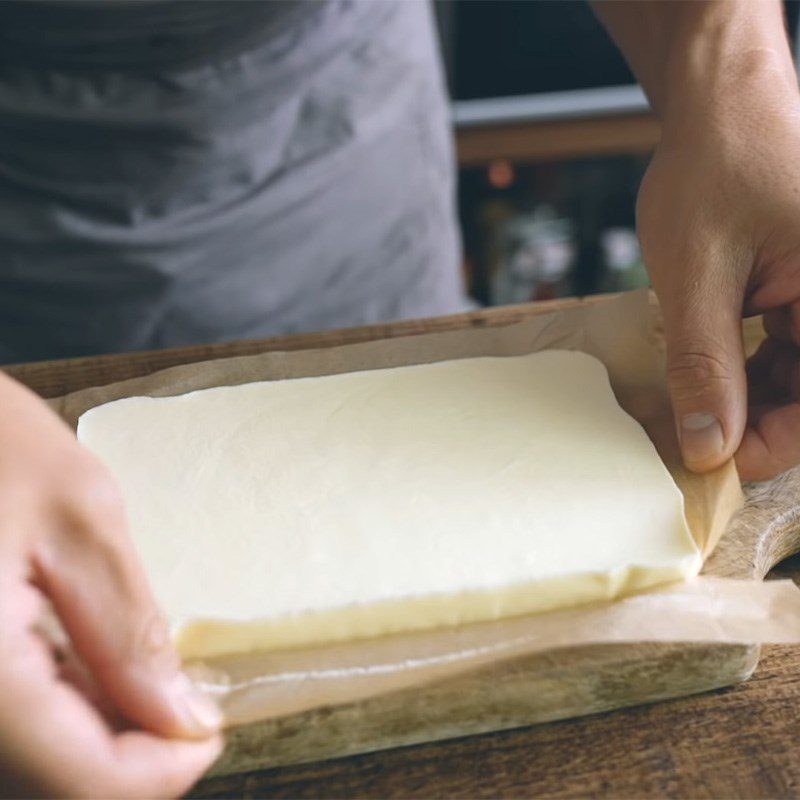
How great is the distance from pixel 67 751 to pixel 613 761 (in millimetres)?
386

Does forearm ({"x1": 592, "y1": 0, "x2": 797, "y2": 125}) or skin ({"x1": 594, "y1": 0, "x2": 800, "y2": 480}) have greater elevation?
forearm ({"x1": 592, "y1": 0, "x2": 797, "y2": 125})

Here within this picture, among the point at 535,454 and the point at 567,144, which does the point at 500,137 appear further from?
the point at 535,454

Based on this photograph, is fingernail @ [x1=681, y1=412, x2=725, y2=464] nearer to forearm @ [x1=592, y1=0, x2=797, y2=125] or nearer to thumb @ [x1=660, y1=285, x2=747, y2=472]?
thumb @ [x1=660, y1=285, x2=747, y2=472]

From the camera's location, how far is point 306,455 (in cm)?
86

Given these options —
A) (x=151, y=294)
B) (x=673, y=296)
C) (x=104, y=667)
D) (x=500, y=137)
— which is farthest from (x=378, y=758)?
(x=500, y=137)

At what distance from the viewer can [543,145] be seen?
215 cm

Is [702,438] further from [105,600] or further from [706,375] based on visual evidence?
[105,600]

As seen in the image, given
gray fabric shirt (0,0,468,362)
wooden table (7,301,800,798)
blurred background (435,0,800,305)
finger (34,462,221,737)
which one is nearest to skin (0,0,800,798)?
finger (34,462,221,737)

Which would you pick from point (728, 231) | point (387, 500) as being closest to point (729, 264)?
point (728, 231)

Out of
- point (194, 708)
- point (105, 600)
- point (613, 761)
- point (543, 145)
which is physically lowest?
point (543, 145)

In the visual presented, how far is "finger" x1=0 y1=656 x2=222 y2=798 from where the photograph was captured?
569 millimetres

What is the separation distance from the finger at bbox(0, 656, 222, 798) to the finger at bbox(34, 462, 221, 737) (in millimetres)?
26

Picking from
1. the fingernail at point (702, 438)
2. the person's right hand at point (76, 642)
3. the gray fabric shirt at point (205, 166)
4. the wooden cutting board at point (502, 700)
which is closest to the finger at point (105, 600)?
the person's right hand at point (76, 642)

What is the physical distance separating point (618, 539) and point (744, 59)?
0.56 m
